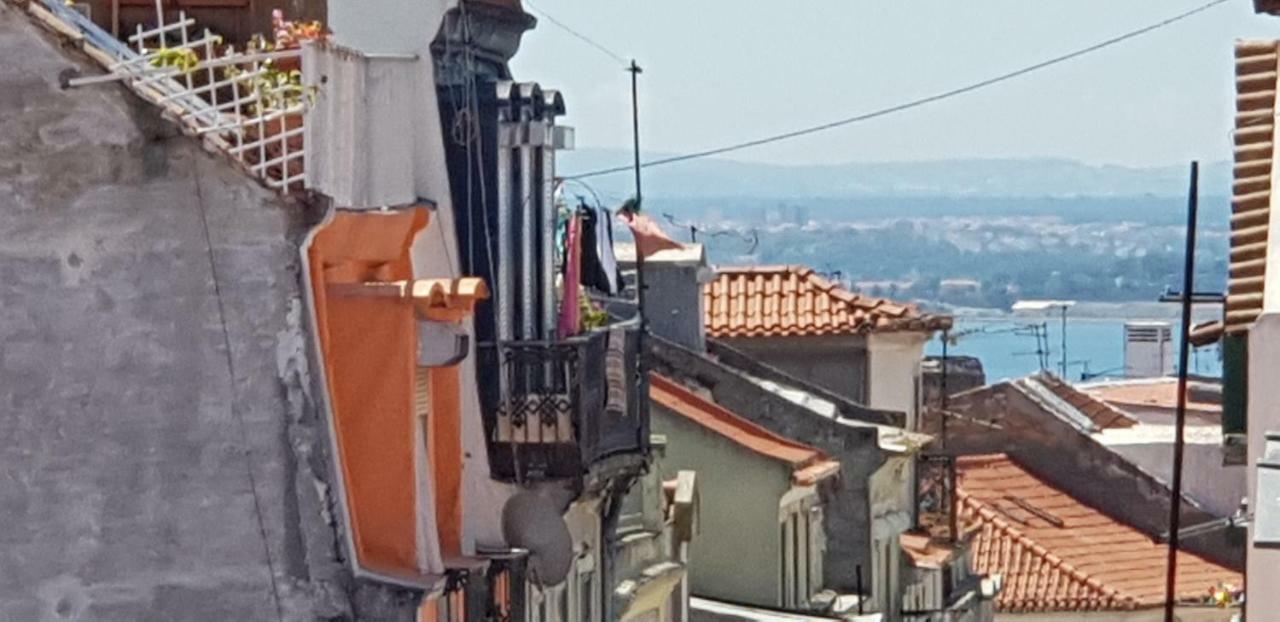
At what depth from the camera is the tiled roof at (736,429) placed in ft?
137

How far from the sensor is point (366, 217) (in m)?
22.7

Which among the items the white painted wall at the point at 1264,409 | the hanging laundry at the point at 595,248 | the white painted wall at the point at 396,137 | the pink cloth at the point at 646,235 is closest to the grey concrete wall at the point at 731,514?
the pink cloth at the point at 646,235

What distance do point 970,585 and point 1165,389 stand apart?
101 ft

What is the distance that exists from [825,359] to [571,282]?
2334cm

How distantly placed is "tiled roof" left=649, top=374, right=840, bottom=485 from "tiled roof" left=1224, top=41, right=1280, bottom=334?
51.2 feet

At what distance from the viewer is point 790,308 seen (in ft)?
169

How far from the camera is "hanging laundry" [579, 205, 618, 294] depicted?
98.3ft

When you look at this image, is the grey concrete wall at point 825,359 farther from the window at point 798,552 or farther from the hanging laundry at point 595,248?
the hanging laundry at point 595,248

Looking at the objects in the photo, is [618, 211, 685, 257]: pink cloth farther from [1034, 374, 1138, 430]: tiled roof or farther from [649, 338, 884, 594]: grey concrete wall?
[1034, 374, 1138, 430]: tiled roof

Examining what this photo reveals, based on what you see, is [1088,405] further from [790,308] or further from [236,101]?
[236,101]

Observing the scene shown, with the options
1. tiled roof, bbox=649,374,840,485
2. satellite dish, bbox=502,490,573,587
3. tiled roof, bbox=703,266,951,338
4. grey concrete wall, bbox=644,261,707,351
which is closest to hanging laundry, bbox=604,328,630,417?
satellite dish, bbox=502,490,573,587

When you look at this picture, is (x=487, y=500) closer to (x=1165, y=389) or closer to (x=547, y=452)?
(x=547, y=452)

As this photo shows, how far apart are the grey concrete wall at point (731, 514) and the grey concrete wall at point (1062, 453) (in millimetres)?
24923

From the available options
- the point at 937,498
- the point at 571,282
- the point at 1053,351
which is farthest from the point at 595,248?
the point at 1053,351
